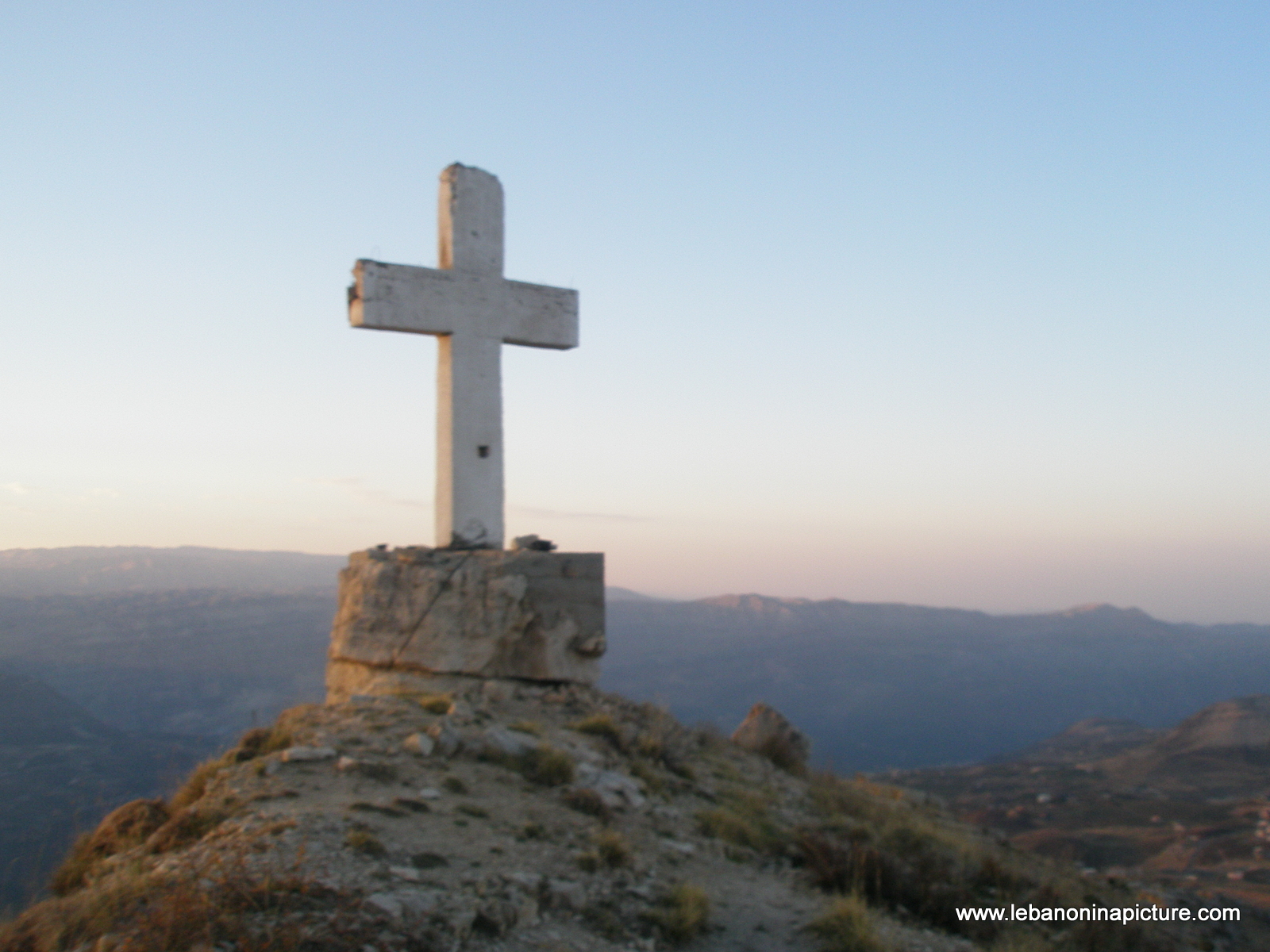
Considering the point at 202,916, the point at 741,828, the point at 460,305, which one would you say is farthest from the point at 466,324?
the point at 202,916

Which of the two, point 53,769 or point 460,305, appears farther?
point 53,769

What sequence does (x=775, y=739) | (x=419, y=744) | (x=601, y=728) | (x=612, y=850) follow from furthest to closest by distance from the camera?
(x=775, y=739), (x=601, y=728), (x=419, y=744), (x=612, y=850)

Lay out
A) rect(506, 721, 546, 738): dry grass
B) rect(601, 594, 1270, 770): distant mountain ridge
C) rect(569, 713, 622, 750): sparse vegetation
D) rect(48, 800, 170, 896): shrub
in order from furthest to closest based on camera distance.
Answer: rect(601, 594, 1270, 770): distant mountain ridge
rect(569, 713, 622, 750): sparse vegetation
rect(506, 721, 546, 738): dry grass
rect(48, 800, 170, 896): shrub

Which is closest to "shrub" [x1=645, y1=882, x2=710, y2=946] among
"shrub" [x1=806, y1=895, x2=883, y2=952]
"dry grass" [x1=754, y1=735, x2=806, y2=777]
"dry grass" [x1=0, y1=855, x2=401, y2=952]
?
"shrub" [x1=806, y1=895, x2=883, y2=952]

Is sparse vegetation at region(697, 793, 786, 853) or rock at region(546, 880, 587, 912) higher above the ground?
rock at region(546, 880, 587, 912)

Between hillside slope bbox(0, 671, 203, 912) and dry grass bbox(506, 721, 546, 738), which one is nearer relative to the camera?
dry grass bbox(506, 721, 546, 738)

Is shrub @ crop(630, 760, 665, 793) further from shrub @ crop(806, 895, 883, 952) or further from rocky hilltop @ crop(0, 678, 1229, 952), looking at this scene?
shrub @ crop(806, 895, 883, 952)

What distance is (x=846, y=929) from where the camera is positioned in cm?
433

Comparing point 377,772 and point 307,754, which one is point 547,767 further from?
point 307,754

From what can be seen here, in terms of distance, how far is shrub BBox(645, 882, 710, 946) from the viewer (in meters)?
4.07

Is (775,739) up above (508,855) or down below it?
below

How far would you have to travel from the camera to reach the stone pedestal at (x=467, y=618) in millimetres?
7195

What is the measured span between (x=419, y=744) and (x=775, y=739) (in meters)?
4.48

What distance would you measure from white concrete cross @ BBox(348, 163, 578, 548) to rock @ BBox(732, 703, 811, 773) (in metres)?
3.31
